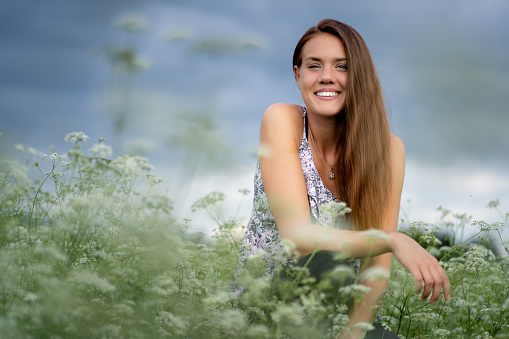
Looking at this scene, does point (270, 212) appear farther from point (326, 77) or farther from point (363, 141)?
point (326, 77)

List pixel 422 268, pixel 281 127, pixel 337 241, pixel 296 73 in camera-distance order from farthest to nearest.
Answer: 1. pixel 296 73
2. pixel 281 127
3. pixel 337 241
4. pixel 422 268

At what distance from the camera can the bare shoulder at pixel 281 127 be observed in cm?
289

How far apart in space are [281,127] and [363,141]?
1.61 feet

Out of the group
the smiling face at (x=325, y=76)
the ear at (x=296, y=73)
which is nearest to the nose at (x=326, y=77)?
the smiling face at (x=325, y=76)

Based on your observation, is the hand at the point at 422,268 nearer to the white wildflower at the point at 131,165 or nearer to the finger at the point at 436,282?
the finger at the point at 436,282

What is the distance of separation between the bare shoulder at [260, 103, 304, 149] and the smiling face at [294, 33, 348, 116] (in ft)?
0.47

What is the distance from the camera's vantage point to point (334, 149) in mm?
3301

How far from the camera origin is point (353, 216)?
3027 millimetres

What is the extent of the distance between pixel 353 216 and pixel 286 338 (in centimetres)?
111

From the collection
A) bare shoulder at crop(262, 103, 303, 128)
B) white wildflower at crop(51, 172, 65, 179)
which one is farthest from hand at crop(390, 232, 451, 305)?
white wildflower at crop(51, 172, 65, 179)

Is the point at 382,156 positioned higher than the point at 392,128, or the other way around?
the point at 392,128

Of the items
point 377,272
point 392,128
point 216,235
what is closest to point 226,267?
point 216,235

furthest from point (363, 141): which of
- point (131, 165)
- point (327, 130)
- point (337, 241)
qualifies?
→ point (131, 165)

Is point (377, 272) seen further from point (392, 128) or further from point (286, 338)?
point (392, 128)
